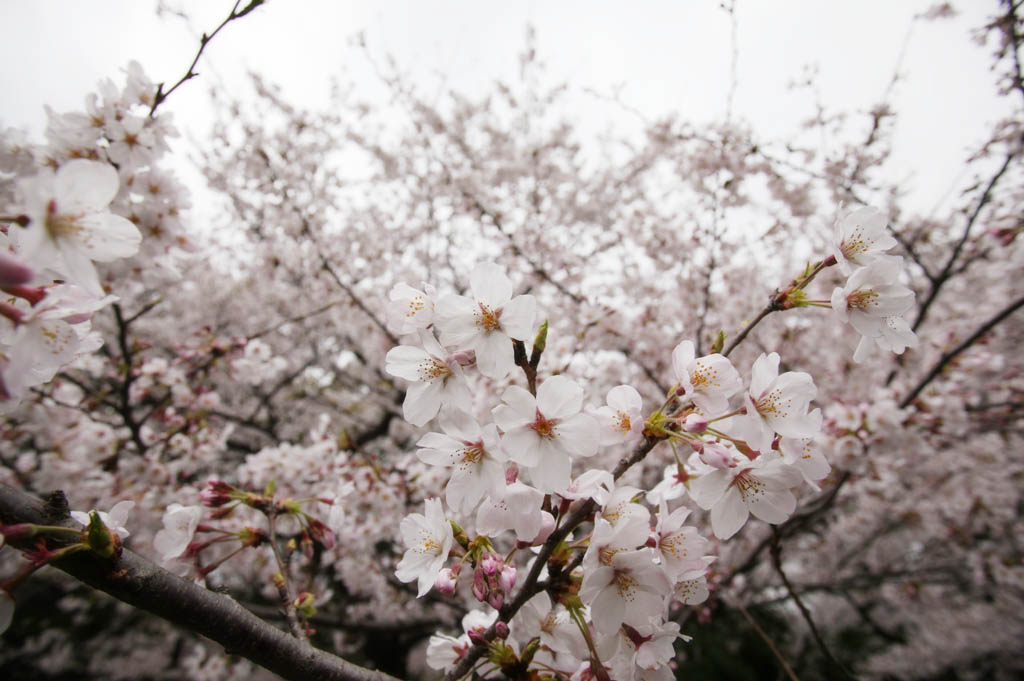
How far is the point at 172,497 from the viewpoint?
358 cm

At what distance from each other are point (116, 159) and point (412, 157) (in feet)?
15.7

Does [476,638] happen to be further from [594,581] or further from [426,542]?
[594,581]

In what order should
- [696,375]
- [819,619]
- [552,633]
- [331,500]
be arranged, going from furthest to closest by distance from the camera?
[819,619] < [331,500] < [552,633] < [696,375]

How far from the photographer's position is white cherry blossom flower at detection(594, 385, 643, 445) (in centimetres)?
102

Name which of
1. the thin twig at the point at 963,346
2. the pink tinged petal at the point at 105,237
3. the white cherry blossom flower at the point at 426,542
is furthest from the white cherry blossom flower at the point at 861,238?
the thin twig at the point at 963,346

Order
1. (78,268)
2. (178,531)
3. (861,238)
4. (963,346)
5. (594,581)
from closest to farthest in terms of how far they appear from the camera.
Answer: (78,268), (594,581), (861,238), (178,531), (963,346)

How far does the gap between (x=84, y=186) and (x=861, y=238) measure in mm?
1772

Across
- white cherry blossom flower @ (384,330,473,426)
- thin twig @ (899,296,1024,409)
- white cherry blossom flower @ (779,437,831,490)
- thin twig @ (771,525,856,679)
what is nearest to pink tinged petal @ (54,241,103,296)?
white cherry blossom flower @ (384,330,473,426)

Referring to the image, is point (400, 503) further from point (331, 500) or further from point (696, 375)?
point (696, 375)

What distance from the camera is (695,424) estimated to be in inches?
37.9

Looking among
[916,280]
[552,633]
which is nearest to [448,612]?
[552,633]

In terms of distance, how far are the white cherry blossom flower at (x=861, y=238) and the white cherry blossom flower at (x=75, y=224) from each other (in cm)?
160

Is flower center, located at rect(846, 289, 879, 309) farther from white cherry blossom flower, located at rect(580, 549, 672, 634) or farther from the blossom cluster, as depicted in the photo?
white cherry blossom flower, located at rect(580, 549, 672, 634)

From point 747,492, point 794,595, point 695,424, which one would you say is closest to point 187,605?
point 695,424
